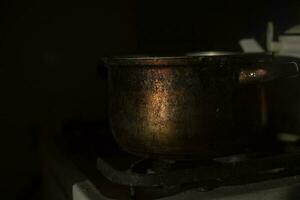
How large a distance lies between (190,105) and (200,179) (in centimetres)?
12

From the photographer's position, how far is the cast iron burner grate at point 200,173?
0.61 meters

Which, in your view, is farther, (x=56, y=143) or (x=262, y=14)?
(x=262, y=14)

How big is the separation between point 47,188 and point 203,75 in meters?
0.68

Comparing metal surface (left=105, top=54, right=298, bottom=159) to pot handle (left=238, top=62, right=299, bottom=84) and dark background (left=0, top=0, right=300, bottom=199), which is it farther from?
dark background (left=0, top=0, right=300, bottom=199)

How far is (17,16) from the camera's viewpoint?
3.92 feet

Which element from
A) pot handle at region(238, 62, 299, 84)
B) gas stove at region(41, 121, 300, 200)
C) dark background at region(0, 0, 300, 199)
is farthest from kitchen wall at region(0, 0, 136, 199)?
pot handle at region(238, 62, 299, 84)

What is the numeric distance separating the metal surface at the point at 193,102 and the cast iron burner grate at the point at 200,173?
0.09 feet

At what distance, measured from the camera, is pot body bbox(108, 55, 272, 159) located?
0.60 m

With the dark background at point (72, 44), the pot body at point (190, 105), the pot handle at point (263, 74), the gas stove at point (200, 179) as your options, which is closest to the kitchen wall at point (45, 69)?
the dark background at point (72, 44)

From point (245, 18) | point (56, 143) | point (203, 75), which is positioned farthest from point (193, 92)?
point (245, 18)

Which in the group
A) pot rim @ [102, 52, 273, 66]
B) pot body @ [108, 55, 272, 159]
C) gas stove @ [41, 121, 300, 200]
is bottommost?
gas stove @ [41, 121, 300, 200]

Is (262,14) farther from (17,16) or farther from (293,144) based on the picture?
(17,16)

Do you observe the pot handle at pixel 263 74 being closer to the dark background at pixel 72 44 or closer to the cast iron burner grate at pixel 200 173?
the cast iron burner grate at pixel 200 173

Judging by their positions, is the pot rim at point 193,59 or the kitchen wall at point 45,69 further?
the kitchen wall at point 45,69
